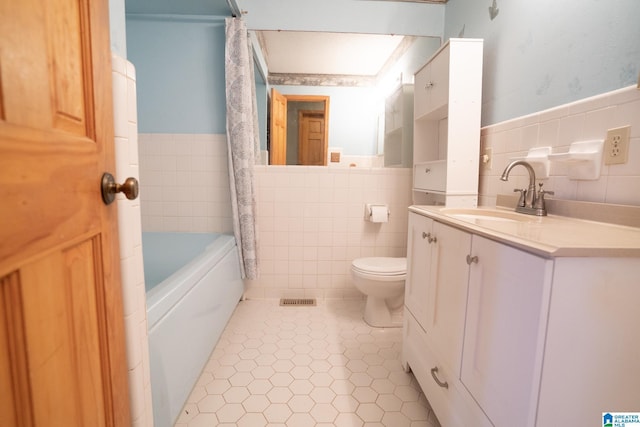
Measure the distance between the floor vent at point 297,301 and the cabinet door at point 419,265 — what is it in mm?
1067

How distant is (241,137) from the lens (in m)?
2.12

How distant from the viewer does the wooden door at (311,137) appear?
278 cm

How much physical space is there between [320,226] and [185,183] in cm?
110

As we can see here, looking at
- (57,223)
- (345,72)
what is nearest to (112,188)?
(57,223)

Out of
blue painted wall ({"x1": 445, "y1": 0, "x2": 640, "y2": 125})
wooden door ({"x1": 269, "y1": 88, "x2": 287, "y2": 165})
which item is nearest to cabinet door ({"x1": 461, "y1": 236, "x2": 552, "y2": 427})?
blue painted wall ({"x1": 445, "y1": 0, "x2": 640, "y2": 125})

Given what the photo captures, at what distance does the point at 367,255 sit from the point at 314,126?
4.21 feet

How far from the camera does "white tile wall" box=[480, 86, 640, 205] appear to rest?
36.9 inches

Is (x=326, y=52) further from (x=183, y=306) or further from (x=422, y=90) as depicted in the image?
(x=183, y=306)

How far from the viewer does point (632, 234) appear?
81 cm

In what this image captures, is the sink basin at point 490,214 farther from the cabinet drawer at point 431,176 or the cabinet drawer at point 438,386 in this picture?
the cabinet drawer at point 438,386

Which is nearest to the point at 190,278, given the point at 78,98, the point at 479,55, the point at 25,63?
the point at 78,98

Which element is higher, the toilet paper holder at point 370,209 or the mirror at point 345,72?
the mirror at point 345,72

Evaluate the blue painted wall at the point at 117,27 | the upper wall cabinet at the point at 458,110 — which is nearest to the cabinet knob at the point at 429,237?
the upper wall cabinet at the point at 458,110

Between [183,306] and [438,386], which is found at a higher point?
[183,306]
